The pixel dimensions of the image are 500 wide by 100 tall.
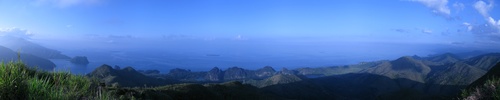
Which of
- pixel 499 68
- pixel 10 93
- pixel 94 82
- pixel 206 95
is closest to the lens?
pixel 10 93

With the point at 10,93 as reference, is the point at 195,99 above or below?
below

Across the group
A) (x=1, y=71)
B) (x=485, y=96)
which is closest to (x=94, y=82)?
(x=1, y=71)

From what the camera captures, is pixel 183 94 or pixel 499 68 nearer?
pixel 183 94

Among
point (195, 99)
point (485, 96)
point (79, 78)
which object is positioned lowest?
point (195, 99)

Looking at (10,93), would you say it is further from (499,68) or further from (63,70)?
(499,68)

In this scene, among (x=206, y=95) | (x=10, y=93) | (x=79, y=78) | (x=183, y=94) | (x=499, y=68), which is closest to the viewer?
(x=10, y=93)

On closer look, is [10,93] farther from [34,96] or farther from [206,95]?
[206,95]

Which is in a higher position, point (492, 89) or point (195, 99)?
point (492, 89)

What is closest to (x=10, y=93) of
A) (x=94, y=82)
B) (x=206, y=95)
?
(x=94, y=82)

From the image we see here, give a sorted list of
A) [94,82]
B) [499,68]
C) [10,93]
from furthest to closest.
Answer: [499,68] → [94,82] → [10,93]
